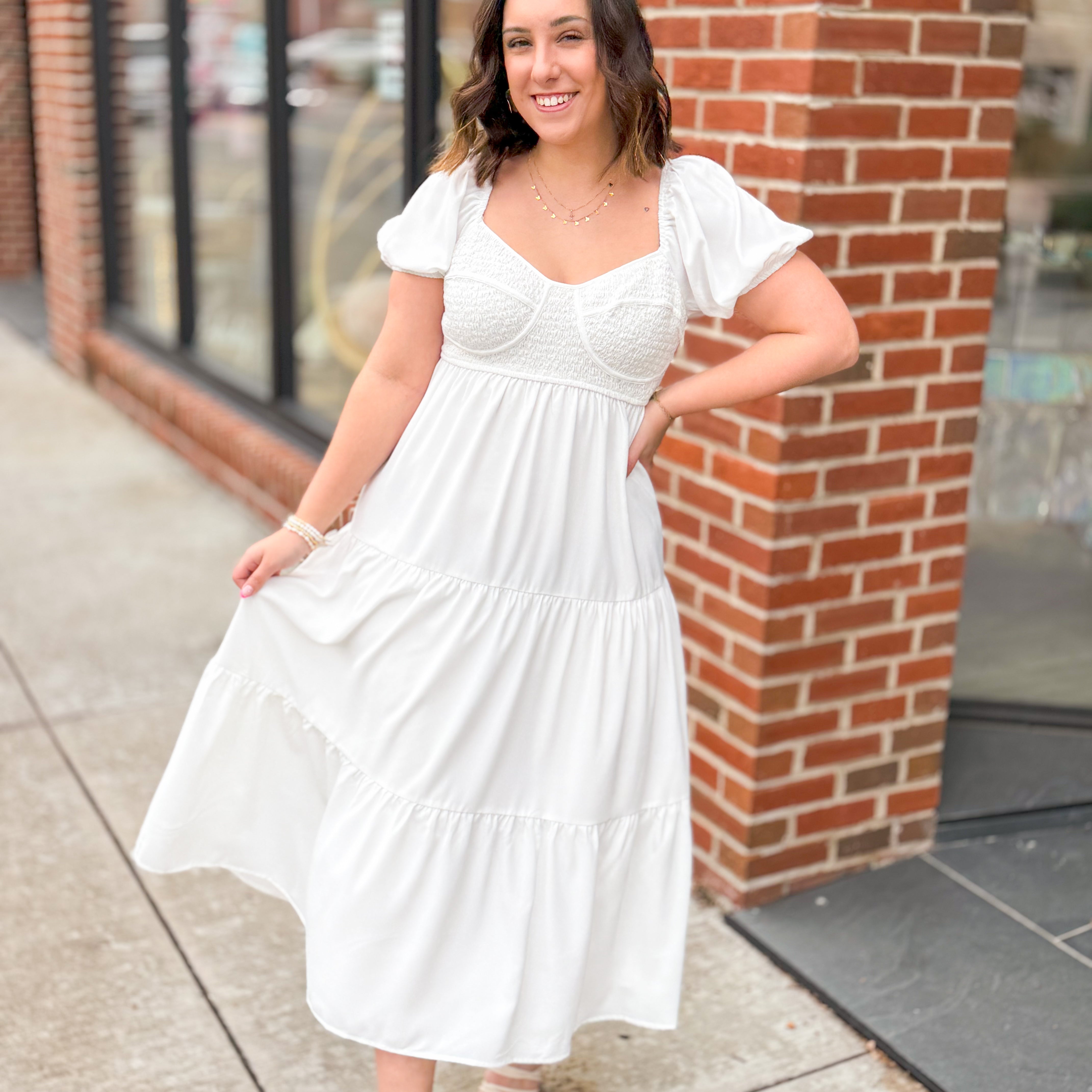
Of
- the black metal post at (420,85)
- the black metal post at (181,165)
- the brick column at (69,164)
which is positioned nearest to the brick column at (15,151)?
the brick column at (69,164)

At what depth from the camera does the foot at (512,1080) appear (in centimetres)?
256

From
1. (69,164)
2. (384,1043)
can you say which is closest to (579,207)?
(384,1043)

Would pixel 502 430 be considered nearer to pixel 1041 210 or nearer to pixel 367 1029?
pixel 367 1029

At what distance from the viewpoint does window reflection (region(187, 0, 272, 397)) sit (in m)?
6.17

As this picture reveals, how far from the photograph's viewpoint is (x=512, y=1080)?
2559 mm

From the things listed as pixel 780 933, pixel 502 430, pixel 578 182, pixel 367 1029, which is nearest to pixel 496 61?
pixel 578 182

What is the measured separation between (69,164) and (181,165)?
103cm

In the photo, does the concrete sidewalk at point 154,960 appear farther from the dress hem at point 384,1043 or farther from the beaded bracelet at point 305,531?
the beaded bracelet at point 305,531

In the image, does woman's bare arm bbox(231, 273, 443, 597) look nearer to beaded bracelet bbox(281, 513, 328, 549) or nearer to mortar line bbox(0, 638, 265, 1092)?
beaded bracelet bbox(281, 513, 328, 549)

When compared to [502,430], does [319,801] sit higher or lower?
lower

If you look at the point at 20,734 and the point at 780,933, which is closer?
the point at 780,933

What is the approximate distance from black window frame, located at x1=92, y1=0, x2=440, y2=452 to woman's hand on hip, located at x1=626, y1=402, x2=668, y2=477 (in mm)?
2494

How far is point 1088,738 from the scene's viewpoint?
12.8 ft

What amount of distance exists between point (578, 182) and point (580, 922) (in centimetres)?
115
